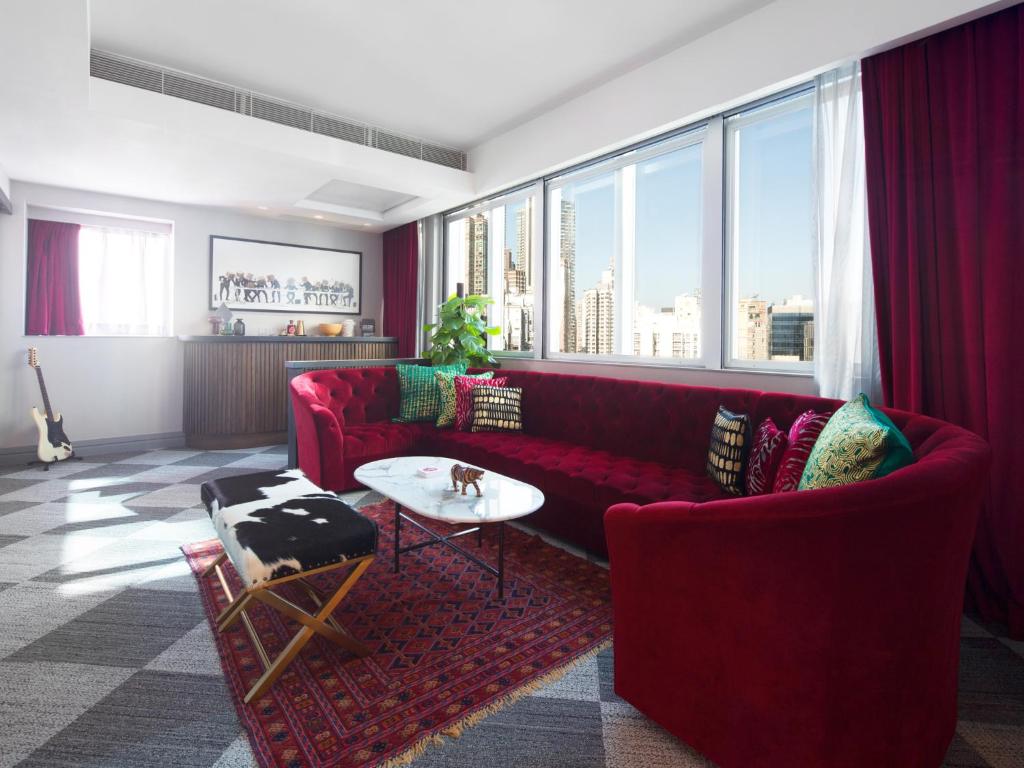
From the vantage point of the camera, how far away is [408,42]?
3.29 meters

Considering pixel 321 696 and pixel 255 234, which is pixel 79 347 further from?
pixel 321 696

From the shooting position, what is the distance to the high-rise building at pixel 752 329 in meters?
3.31

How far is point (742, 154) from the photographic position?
3.43 m

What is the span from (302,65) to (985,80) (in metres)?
3.67

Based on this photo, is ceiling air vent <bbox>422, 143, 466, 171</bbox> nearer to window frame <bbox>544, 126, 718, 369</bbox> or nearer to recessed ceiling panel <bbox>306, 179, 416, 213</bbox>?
recessed ceiling panel <bbox>306, 179, 416, 213</bbox>

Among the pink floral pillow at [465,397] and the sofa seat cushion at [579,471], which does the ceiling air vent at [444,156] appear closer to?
the pink floral pillow at [465,397]

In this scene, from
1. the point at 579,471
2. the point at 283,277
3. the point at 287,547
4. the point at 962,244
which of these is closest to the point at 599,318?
the point at 579,471

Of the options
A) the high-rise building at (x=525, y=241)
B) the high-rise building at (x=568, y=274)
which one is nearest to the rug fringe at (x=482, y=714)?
the high-rise building at (x=568, y=274)

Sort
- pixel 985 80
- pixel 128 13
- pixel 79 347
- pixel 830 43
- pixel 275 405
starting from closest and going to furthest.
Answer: pixel 985 80 → pixel 830 43 → pixel 128 13 → pixel 79 347 → pixel 275 405

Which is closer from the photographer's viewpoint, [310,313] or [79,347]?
[79,347]

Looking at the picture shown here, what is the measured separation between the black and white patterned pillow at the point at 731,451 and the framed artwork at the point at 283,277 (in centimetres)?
531

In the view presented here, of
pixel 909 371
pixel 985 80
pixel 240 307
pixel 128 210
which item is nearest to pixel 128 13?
pixel 128 210

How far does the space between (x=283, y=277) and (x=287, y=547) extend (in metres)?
5.29

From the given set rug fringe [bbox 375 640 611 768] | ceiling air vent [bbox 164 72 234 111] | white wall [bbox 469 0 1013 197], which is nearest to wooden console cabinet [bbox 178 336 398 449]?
ceiling air vent [bbox 164 72 234 111]
